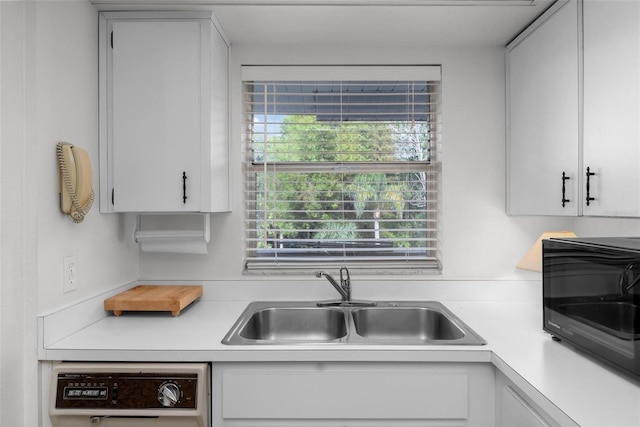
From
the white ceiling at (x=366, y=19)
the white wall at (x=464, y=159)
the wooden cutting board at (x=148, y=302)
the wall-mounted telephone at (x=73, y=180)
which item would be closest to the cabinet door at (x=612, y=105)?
the white ceiling at (x=366, y=19)

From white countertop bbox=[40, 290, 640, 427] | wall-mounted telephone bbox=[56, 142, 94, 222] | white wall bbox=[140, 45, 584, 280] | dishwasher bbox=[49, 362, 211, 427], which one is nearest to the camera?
white countertop bbox=[40, 290, 640, 427]

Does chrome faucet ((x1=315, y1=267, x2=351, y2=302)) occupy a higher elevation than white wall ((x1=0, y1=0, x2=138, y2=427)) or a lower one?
lower

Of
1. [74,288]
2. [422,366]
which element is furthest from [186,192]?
[422,366]

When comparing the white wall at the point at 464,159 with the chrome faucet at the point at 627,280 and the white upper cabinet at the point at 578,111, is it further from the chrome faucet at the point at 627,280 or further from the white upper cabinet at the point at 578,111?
the chrome faucet at the point at 627,280

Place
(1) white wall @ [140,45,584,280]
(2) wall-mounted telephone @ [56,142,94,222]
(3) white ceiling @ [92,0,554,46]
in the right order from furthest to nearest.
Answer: (1) white wall @ [140,45,584,280]
(3) white ceiling @ [92,0,554,46]
(2) wall-mounted telephone @ [56,142,94,222]

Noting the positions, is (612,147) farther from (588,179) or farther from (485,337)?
(485,337)

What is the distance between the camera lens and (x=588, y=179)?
55.7 inches

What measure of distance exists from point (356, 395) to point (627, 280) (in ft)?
2.88

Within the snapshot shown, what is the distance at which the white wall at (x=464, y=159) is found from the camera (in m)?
2.11

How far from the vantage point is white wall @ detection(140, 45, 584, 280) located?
2.11 meters

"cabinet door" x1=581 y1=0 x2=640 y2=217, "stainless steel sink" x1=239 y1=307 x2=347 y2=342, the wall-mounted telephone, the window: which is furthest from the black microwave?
the wall-mounted telephone

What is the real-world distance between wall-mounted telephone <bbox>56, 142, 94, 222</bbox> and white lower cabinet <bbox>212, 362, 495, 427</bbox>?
2.54 ft

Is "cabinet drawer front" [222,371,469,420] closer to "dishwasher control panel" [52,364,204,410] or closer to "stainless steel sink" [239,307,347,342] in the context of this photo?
"dishwasher control panel" [52,364,204,410]

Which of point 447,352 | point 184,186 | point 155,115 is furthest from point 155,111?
point 447,352
